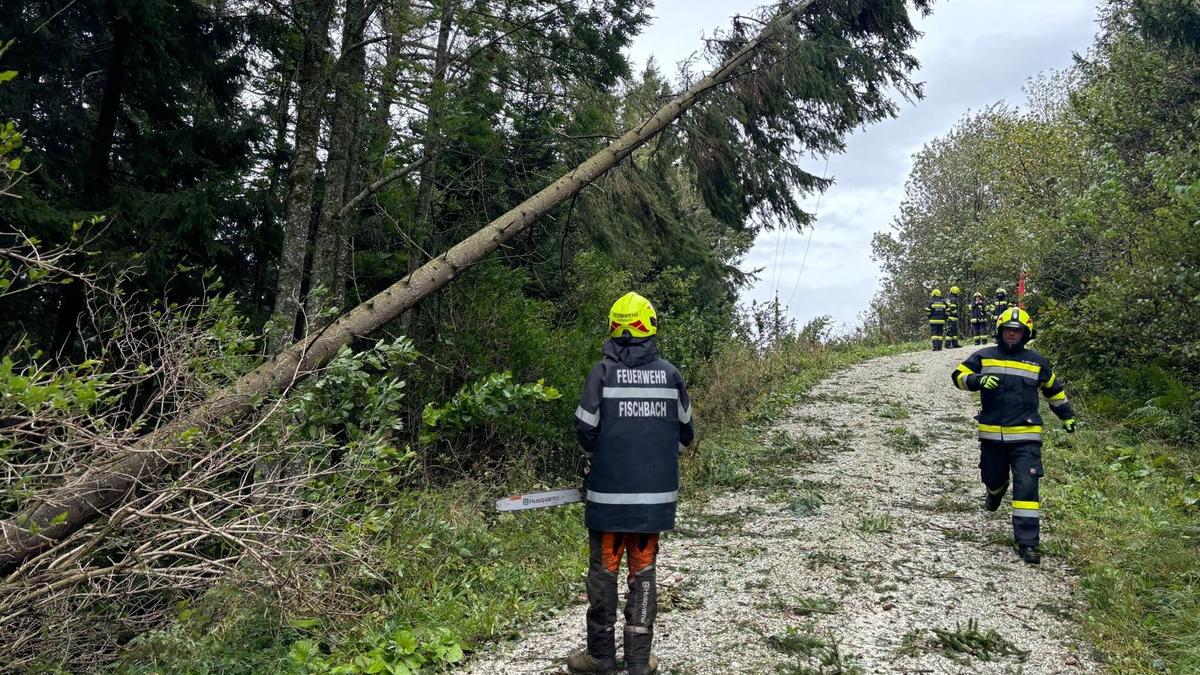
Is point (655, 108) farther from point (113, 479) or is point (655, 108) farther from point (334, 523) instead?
point (113, 479)

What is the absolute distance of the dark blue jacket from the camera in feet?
13.4

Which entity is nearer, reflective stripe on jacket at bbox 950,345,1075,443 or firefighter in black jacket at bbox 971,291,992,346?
reflective stripe on jacket at bbox 950,345,1075,443

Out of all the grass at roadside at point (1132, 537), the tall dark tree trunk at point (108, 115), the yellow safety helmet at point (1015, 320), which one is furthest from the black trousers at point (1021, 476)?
the tall dark tree trunk at point (108, 115)

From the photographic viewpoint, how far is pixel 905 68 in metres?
10.5

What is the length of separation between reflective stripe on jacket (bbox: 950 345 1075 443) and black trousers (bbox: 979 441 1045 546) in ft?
0.31

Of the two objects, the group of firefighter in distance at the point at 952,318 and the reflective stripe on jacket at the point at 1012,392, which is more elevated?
the group of firefighter in distance at the point at 952,318

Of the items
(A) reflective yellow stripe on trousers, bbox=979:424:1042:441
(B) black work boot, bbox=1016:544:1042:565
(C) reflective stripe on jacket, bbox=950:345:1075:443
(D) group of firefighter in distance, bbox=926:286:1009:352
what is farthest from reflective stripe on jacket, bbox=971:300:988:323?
(B) black work boot, bbox=1016:544:1042:565

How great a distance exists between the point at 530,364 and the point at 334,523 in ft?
13.2

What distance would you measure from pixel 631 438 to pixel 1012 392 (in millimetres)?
4084

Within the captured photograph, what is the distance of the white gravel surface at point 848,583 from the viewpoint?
4.32 meters

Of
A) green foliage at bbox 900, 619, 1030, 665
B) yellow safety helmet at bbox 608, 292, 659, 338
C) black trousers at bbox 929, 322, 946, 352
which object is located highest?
black trousers at bbox 929, 322, 946, 352

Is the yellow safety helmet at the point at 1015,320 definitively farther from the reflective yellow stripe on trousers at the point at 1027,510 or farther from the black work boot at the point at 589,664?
the black work boot at the point at 589,664

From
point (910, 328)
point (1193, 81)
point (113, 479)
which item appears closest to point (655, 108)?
point (113, 479)

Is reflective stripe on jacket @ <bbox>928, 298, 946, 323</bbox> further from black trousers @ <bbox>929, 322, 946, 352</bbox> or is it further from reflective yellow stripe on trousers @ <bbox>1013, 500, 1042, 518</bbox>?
reflective yellow stripe on trousers @ <bbox>1013, 500, 1042, 518</bbox>
